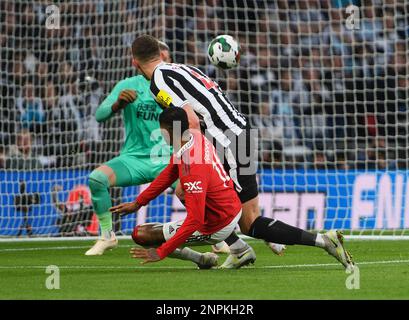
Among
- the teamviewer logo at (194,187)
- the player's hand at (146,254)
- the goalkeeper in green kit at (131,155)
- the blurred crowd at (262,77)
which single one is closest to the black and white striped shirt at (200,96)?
the teamviewer logo at (194,187)

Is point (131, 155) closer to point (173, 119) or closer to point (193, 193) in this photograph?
point (173, 119)

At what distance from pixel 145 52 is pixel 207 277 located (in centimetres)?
246

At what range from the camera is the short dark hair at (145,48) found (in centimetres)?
874

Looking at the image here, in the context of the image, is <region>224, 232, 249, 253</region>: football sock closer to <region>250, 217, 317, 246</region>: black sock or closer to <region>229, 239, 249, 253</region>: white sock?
<region>229, 239, 249, 253</region>: white sock

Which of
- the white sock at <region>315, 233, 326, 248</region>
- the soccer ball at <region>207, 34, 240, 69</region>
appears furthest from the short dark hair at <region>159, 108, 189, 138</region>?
the soccer ball at <region>207, 34, 240, 69</region>

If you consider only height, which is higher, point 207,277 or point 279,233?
point 279,233

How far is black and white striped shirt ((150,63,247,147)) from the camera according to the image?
806 centimetres

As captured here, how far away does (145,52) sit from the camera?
8.79 metres

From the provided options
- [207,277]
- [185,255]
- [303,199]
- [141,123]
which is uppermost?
[141,123]

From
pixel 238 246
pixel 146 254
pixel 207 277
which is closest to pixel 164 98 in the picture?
pixel 238 246

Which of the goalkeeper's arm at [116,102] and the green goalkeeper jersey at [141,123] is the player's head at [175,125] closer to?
the goalkeeper's arm at [116,102]
